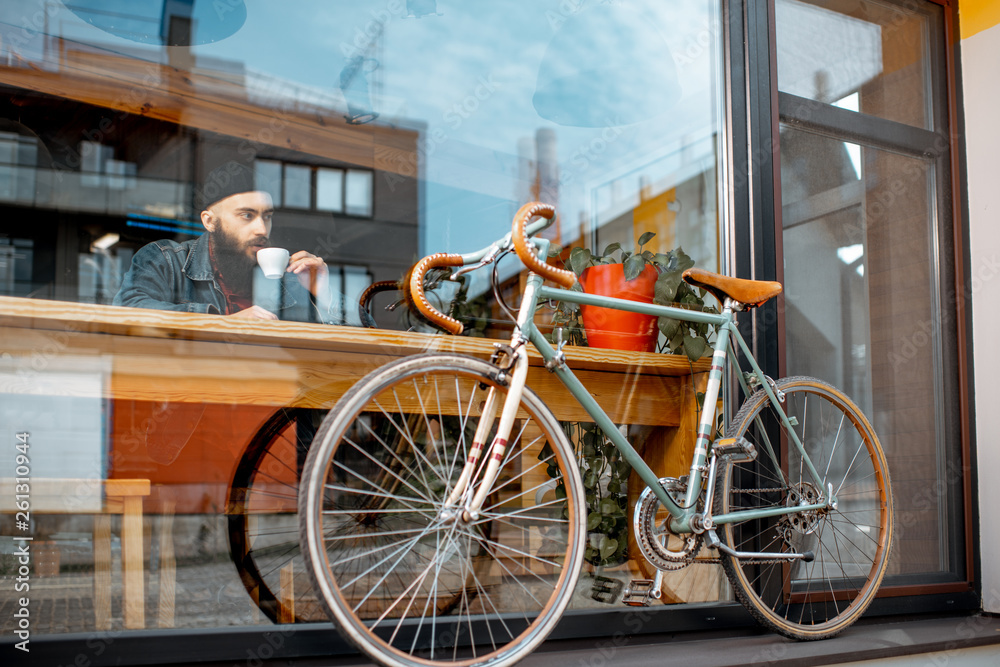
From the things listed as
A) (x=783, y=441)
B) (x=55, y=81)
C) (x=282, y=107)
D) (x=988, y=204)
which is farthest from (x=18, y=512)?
(x=988, y=204)

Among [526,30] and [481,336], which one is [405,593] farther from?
[526,30]

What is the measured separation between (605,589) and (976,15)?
7.34ft

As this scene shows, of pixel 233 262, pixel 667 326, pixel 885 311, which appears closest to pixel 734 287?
pixel 667 326

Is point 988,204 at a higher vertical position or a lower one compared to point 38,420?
higher

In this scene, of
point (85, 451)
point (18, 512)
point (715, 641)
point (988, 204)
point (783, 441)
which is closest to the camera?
point (18, 512)

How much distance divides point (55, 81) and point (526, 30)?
1447mm

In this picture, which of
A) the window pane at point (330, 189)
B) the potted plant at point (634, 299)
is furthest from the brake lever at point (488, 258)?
the window pane at point (330, 189)

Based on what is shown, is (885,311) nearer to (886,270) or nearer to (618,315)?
(886,270)

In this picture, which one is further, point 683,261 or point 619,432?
point 683,261

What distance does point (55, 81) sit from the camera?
85.9 inches

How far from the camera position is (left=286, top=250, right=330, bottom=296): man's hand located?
6.86ft

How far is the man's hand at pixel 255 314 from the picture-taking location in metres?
1.80

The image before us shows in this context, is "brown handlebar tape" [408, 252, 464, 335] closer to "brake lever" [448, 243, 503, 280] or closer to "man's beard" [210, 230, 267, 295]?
"brake lever" [448, 243, 503, 280]

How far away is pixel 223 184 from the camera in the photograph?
7.42 feet
